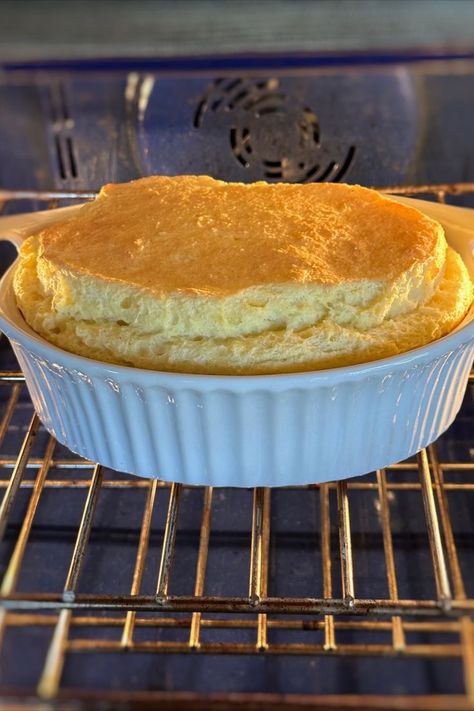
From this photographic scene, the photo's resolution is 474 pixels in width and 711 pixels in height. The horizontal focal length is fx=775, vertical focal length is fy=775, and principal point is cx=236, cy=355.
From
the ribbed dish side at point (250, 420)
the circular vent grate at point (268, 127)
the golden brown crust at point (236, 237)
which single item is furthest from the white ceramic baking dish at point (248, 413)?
the circular vent grate at point (268, 127)

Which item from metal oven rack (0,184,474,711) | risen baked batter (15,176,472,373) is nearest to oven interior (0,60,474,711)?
metal oven rack (0,184,474,711)

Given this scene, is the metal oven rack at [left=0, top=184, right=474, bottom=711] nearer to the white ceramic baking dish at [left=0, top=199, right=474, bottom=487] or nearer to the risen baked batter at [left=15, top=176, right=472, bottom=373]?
the white ceramic baking dish at [left=0, top=199, right=474, bottom=487]

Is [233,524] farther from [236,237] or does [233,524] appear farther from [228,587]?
[236,237]

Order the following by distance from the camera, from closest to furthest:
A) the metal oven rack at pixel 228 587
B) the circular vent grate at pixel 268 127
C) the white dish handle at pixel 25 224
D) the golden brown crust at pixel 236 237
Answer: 1. the metal oven rack at pixel 228 587
2. the golden brown crust at pixel 236 237
3. the white dish handle at pixel 25 224
4. the circular vent grate at pixel 268 127

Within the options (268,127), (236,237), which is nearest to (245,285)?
(236,237)

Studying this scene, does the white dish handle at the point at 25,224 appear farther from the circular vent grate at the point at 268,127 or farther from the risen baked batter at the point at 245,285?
the circular vent grate at the point at 268,127

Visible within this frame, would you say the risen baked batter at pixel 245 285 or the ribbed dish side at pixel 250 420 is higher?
the risen baked batter at pixel 245 285

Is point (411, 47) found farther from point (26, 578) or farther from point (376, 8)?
point (26, 578)
